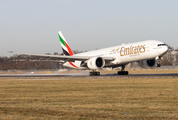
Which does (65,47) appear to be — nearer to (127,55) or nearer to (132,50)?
(127,55)

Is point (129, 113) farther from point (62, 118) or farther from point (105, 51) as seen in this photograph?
point (105, 51)

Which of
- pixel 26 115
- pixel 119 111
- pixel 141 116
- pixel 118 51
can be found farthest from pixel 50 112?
pixel 118 51

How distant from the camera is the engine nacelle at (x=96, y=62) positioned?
42375mm

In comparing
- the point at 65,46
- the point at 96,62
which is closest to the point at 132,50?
the point at 96,62

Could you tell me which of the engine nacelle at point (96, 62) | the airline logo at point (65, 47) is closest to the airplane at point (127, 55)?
the engine nacelle at point (96, 62)

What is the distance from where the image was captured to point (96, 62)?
43.2 m

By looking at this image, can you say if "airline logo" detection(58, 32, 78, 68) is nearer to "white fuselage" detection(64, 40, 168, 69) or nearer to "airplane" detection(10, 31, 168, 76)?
"airplane" detection(10, 31, 168, 76)

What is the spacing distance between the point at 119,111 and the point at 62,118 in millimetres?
2434

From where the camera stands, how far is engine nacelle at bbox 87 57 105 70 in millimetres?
42375

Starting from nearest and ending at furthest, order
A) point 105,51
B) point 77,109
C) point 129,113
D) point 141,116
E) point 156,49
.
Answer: point 141,116 → point 129,113 → point 77,109 → point 156,49 → point 105,51

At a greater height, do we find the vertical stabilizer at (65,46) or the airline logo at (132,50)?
the vertical stabilizer at (65,46)

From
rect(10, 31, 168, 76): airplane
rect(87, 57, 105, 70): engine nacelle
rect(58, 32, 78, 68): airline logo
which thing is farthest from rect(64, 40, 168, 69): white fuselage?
rect(58, 32, 78, 68): airline logo

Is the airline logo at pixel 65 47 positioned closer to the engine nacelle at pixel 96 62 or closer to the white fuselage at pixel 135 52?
the white fuselage at pixel 135 52

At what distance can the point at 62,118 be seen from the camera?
887 cm
